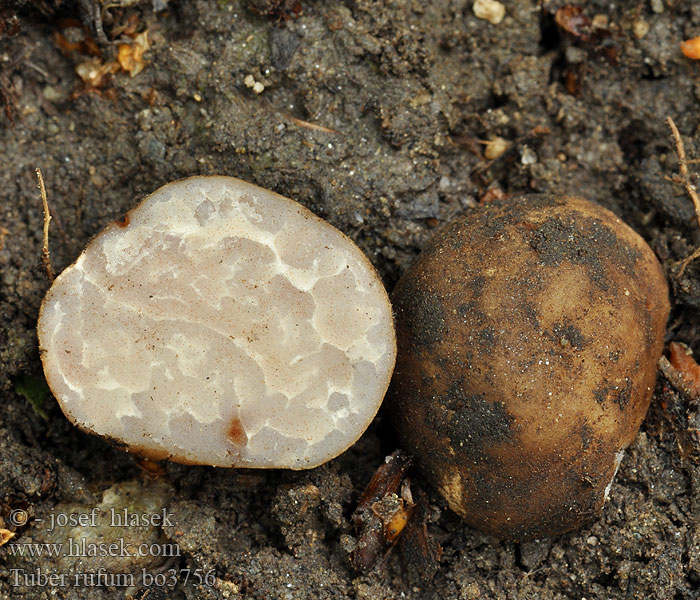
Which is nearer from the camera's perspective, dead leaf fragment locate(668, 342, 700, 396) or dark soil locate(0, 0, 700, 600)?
dark soil locate(0, 0, 700, 600)

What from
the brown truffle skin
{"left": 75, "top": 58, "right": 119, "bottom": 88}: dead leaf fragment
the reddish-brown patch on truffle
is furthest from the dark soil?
the reddish-brown patch on truffle

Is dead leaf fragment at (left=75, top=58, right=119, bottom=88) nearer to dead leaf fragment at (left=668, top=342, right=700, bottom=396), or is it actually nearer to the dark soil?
the dark soil

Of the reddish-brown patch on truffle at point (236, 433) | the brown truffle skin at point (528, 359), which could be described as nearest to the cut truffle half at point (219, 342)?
the reddish-brown patch on truffle at point (236, 433)

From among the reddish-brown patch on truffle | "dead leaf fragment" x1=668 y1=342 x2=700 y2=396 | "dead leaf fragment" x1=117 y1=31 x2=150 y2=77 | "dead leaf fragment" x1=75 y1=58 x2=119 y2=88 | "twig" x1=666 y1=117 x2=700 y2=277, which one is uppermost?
"dead leaf fragment" x1=117 y1=31 x2=150 y2=77

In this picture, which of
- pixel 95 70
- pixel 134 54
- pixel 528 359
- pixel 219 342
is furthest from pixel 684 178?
pixel 95 70

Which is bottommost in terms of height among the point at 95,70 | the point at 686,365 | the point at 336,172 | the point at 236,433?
the point at 686,365

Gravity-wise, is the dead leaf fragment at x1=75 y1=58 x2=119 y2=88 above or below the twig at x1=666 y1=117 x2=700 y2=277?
above

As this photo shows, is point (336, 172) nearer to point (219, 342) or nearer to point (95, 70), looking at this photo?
point (219, 342)

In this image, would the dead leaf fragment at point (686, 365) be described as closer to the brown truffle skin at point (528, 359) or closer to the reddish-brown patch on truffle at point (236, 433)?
the brown truffle skin at point (528, 359)
